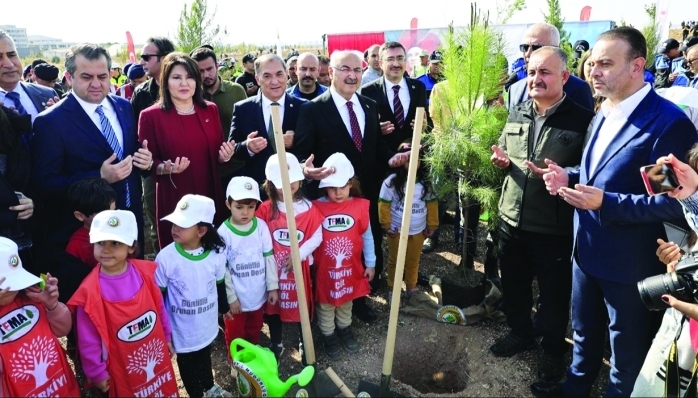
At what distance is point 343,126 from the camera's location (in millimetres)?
3977

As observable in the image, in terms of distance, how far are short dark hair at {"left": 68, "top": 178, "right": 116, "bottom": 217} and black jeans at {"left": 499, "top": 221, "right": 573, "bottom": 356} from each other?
9.29 feet

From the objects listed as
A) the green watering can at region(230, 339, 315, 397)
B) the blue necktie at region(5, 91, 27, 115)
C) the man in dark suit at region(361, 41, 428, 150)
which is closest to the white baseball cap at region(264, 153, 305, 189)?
the green watering can at region(230, 339, 315, 397)

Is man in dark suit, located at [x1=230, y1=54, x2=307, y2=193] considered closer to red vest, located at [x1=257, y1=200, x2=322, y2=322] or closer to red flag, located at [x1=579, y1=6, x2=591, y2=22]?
red vest, located at [x1=257, y1=200, x2=322, y2=322]

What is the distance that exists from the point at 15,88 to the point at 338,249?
127 inches

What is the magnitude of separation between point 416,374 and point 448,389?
0.88 ft

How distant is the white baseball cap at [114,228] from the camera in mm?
2488

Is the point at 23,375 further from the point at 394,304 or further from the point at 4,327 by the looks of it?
the point at 394,304

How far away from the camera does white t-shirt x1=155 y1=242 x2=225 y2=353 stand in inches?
111

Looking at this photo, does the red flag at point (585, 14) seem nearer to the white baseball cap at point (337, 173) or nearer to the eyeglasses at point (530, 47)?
the eyeglasses at point (530, 47)

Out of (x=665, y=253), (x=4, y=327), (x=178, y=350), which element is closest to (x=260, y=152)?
(x=178, y=350)

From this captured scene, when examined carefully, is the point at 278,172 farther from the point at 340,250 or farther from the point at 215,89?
the point at 215,89

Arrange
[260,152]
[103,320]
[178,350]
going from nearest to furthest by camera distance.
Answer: [103,320] → [178,350] → [260,152]

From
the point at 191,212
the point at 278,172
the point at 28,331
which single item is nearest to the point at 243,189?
the point at 278,172

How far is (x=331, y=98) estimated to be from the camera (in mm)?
3984
